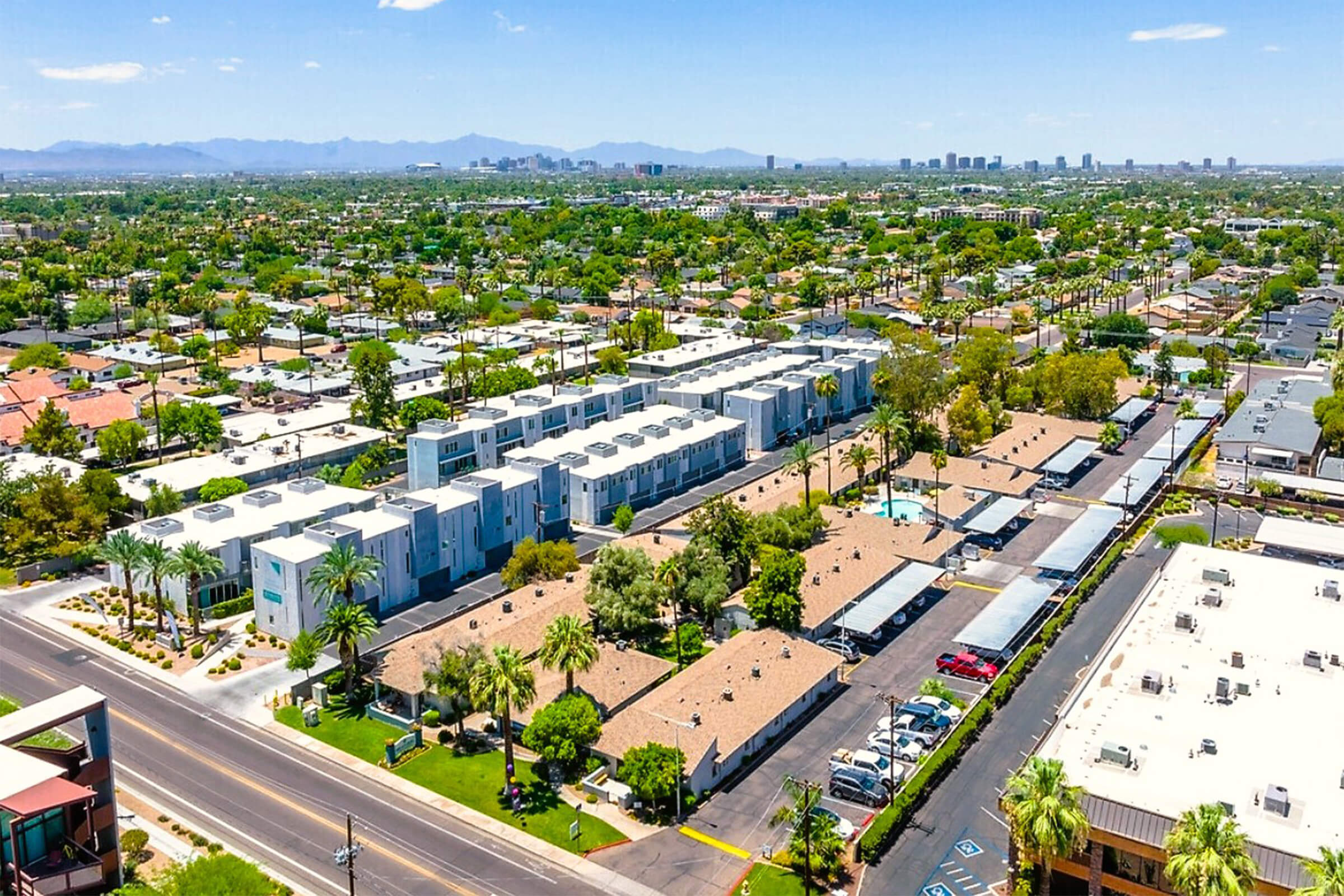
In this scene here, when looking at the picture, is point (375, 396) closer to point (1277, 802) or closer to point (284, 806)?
point (284, 806)

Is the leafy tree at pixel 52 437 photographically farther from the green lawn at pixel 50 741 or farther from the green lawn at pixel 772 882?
the green lawn at pixel 772 882

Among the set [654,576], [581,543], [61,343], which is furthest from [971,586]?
[61,343]

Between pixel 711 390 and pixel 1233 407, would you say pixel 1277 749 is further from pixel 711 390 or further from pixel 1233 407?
pixel 1233 407

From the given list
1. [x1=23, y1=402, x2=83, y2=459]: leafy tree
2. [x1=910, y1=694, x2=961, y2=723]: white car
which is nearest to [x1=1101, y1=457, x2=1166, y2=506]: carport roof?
[x1=910, y1=694, x2=961, y2=723]: white car

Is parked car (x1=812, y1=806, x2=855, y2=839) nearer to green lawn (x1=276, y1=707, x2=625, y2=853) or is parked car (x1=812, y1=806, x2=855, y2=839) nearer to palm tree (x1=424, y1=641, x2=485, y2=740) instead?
green lawn (x1=276, y1=707, x2=625, y2=853)

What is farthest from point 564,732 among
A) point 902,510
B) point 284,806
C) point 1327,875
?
point 902,510

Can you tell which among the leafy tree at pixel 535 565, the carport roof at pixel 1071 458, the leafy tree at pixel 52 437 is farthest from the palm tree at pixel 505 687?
the leafy tree at pixel 52 437
